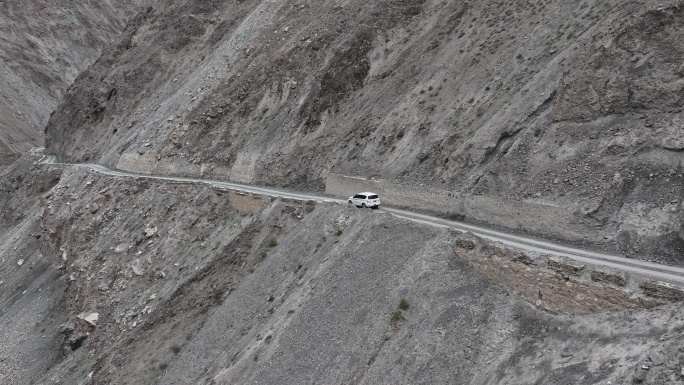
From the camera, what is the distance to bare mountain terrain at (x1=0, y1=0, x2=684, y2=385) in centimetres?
1628

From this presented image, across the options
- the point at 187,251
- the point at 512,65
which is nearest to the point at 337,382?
the point at 187,251

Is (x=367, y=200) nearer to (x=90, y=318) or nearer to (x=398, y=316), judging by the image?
(x=398, y=316)

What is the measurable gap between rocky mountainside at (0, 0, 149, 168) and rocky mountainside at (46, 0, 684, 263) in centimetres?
3856

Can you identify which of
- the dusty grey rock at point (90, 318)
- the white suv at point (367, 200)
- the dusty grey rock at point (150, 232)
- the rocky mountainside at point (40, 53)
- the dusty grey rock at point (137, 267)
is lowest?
the white suv at point (367, 200)

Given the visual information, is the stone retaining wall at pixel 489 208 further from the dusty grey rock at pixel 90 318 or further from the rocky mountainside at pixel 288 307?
the dusty grey rock at pixel 90 318

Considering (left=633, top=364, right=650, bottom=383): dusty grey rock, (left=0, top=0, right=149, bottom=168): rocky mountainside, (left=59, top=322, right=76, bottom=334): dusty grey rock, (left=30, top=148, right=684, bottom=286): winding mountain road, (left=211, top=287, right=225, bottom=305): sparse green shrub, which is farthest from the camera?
(left=0, top=0, right=149, bottom=168): rocky mountainside

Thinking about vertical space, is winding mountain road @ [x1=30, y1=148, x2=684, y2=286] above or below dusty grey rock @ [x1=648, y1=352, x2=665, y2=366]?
below

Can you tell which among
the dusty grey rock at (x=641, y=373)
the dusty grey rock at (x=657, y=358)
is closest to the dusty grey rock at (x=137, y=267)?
the dusty grey rock at (x=641, y=373)

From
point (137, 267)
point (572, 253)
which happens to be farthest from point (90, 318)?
point (572, 253)

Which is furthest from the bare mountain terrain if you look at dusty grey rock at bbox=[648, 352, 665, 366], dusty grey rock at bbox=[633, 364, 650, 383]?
dusty grey rock at bbox=[633, 364, 650, 383]

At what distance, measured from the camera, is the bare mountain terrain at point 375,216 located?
16.3 m

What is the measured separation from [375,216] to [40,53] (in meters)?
105

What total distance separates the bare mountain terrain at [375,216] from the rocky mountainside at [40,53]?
49888 mm

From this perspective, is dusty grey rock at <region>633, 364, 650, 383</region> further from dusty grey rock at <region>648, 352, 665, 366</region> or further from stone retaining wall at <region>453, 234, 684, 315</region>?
stone retaining wall at <region>453, 234, 684, 315</region>
